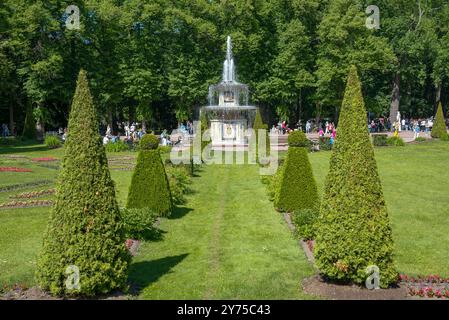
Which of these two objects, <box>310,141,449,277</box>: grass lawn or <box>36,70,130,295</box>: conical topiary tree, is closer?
<box>36,70,130,295</box>: conical topiary tree

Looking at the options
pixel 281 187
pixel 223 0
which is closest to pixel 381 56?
pixel 223 0

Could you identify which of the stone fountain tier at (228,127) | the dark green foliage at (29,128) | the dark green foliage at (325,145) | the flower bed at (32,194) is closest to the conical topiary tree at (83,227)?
the flower bed at (32,194)

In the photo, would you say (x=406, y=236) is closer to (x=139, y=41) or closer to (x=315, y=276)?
(x=315, y=276)

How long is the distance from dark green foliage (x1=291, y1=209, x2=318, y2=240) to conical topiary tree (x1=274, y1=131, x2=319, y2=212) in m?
1.09

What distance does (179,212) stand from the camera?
609 inches

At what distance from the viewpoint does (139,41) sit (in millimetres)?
44562

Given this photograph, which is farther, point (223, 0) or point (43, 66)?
point (223, 0)

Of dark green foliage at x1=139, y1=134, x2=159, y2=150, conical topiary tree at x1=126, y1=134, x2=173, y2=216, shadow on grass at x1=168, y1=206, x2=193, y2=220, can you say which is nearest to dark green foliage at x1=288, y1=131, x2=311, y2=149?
shadow on grass at x1=168, y1=206, x2=193, y2=220

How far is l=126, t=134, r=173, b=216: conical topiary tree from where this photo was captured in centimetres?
1409

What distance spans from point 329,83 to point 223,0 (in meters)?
11.7

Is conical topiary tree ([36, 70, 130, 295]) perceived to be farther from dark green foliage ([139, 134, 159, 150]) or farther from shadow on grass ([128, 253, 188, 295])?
dark green foliage ([139, 134, 159, 150])

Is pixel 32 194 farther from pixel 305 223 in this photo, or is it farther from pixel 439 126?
pixel 439 126

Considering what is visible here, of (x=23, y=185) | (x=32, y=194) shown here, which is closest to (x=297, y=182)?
(x=32, y=194)

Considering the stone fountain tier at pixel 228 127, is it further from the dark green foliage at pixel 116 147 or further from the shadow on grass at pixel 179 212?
the shadow on grass at pixel 179 212
